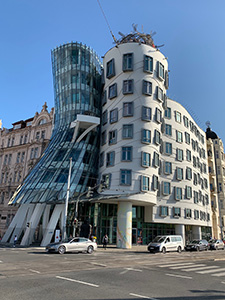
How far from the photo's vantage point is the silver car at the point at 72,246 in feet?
74.8

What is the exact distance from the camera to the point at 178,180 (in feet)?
148

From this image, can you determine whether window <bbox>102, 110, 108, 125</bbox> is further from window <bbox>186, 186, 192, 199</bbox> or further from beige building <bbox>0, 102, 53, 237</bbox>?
window <bbox>186, 186, 192, 199</bbox>

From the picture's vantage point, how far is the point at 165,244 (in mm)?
28141

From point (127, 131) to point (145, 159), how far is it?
4.79 metres

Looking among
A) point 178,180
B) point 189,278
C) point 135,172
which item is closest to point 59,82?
point 135,172

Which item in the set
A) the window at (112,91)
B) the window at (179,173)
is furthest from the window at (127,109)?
the window at (179,173)

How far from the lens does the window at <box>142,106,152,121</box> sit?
37562 mm

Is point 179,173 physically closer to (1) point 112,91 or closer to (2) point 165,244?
(1) point 112,91

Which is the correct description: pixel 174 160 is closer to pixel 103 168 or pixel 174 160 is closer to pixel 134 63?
pixel 103 168

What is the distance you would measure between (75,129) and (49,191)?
11.4 m

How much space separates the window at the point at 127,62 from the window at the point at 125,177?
15483mm

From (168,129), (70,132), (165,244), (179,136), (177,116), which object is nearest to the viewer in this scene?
(165,244)

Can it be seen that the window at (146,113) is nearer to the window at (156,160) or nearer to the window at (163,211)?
the window at (156,160)

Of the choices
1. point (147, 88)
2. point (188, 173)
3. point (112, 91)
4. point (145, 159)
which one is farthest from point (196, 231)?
point (112, 91)
